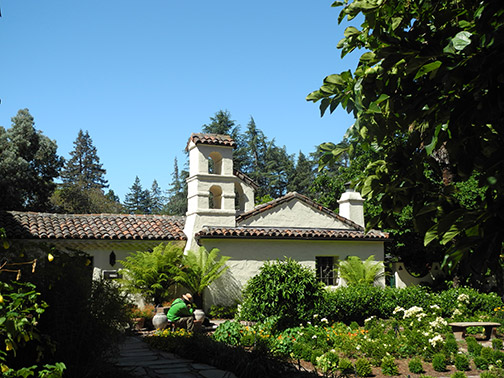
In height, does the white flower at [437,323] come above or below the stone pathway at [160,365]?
above

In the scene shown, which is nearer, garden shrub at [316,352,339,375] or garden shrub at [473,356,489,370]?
garden shrub at [316,352,339,375]

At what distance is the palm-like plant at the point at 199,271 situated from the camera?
14.8 m

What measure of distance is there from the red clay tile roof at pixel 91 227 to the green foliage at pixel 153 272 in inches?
47.9

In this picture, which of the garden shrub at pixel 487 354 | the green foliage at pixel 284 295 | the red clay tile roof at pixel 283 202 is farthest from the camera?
the red clay tile roof at pixel 283 202

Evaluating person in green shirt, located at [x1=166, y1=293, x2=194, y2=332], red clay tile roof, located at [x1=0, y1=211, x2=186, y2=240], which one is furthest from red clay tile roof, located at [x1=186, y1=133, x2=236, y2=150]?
person in green shirt, located at [x1=166, y1=293, x2=194, y2=332]

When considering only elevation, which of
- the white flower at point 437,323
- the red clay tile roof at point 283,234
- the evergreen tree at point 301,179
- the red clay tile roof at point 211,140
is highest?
the evergreen tree at point 301,179

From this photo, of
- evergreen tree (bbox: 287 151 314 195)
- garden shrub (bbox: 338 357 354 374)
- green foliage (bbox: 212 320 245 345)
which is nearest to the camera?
garden shrub (bbox: 338 357 354 374)

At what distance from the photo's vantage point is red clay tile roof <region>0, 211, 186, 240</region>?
1505 cm

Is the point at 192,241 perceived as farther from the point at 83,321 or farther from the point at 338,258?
the point at 83,321

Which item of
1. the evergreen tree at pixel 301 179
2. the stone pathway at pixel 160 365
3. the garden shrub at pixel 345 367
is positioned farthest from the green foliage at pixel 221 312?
the evergreen tree at pixel 301 179

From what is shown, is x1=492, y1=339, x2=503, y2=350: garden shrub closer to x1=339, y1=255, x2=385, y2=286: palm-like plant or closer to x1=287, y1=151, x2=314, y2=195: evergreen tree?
x1=339, y1=255, x2=385, y2=286: palm-like plant

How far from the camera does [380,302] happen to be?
1393cm

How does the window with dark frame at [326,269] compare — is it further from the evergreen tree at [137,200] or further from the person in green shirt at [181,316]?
the evergreen tree at [137,200]

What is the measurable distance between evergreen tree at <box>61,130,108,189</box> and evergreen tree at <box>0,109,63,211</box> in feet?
88.8
